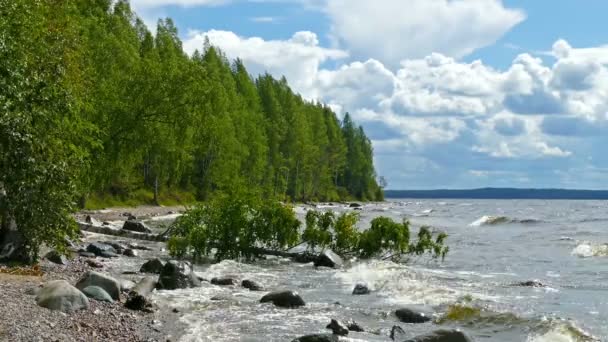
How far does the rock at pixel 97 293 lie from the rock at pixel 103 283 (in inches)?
13.1

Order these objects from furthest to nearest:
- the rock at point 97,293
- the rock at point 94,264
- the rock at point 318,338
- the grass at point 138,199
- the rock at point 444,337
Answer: the grass at point 138,199, the rock at point 94,264, the rock at point 97,293, the rock at point 444,337, the rock at point 318,338

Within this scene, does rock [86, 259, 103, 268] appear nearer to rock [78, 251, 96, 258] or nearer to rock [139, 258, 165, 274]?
rock [139, 258, 165, 274]

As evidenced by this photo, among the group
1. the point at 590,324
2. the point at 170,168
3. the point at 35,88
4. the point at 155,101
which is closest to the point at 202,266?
the point at 35,88

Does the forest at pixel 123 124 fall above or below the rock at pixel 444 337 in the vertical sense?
above

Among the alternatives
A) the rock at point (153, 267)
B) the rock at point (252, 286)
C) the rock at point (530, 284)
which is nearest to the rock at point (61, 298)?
the rock at point (252, 286)

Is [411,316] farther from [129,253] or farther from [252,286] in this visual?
[129,253]

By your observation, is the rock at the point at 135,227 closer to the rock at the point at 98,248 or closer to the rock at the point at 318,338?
the rock at the point at 98,248

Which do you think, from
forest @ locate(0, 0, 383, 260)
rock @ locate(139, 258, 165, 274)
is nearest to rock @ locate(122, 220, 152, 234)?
forest @ locate(0, 0, 383, 260)

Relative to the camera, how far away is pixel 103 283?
61.3 ft

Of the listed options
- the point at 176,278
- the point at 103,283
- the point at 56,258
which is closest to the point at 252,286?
the point at 176,278

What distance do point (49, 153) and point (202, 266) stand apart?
987 centimetres

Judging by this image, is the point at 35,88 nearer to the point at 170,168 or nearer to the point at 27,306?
the point at 27,306

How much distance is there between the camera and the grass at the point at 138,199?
201 feet

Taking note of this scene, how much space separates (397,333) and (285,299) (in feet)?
14.3
